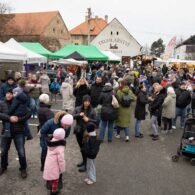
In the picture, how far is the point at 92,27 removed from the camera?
2869 inches

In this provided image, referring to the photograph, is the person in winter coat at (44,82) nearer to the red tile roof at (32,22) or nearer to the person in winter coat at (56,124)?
the person in winter coat at (56,124)

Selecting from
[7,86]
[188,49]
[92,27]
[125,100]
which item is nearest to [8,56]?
[7,86]

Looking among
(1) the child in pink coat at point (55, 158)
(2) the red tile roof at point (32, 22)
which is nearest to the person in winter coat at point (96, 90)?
(1) the child in pink coat at point (55, 158)

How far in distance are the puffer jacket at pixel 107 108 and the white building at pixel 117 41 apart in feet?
122

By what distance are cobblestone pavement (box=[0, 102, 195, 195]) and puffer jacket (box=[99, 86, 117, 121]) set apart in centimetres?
72

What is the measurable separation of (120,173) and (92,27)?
2774 inches

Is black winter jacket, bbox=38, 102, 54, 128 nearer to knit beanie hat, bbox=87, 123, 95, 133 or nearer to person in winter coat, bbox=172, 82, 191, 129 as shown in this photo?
knit beanie hat, bbox=87, 123, 95, 133

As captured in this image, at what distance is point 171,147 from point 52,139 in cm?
398

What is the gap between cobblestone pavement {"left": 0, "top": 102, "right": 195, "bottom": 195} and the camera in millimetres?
4640

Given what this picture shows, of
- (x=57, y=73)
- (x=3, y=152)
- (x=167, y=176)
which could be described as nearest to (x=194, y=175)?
(x=167, y=176)

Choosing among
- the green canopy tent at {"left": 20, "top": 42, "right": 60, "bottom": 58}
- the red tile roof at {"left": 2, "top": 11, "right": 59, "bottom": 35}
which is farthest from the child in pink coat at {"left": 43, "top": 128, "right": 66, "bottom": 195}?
the red tile roof at {"left": 2, "top": 11, "right": 59, "bottom": 35}

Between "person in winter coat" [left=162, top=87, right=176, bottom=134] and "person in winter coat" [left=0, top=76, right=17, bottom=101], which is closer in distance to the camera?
"person in winter coat" [left=0, top=76, right=17, bottom=101]

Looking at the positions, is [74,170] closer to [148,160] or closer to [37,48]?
[148,160]

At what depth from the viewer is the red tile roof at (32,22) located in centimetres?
5672
